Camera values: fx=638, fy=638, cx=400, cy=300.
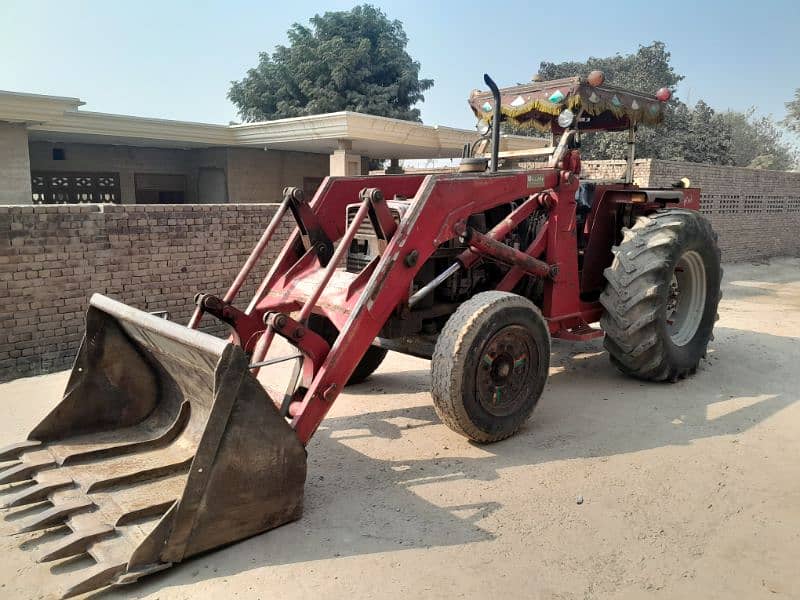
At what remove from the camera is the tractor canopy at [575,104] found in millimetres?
5332

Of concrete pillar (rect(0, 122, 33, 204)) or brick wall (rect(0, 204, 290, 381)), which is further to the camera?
concrete pillar (rect(0, 122, 33, 204))

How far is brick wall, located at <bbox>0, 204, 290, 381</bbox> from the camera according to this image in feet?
20.4

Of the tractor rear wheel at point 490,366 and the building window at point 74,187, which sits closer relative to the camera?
the tractor rear wheel at point 490,366

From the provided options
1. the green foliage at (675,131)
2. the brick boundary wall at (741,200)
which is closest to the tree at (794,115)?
the green foliage at (675,131)

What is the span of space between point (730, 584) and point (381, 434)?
235cm

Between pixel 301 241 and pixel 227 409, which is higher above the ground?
pixel 301 241

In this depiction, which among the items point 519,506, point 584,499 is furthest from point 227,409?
point 584,499

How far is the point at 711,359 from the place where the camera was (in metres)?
6.45

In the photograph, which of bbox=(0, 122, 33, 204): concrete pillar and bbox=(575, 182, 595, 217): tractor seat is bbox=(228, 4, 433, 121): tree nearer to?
bbox=(0, 122, 33, 204): concrete pillar

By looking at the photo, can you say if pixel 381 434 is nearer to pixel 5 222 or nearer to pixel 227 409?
pixel 227 409

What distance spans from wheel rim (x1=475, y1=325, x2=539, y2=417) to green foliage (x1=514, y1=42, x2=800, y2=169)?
17.6 ft

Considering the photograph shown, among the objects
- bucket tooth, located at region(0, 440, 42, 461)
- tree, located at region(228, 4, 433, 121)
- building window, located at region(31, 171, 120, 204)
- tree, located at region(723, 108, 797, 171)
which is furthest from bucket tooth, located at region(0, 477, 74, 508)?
tree, located at region(723, 108, 797, 171)

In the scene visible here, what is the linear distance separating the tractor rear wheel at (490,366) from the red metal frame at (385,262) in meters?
0.44

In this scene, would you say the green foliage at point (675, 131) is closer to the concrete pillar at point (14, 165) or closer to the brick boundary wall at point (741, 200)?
the brick boundary wall at point (741, 200)
